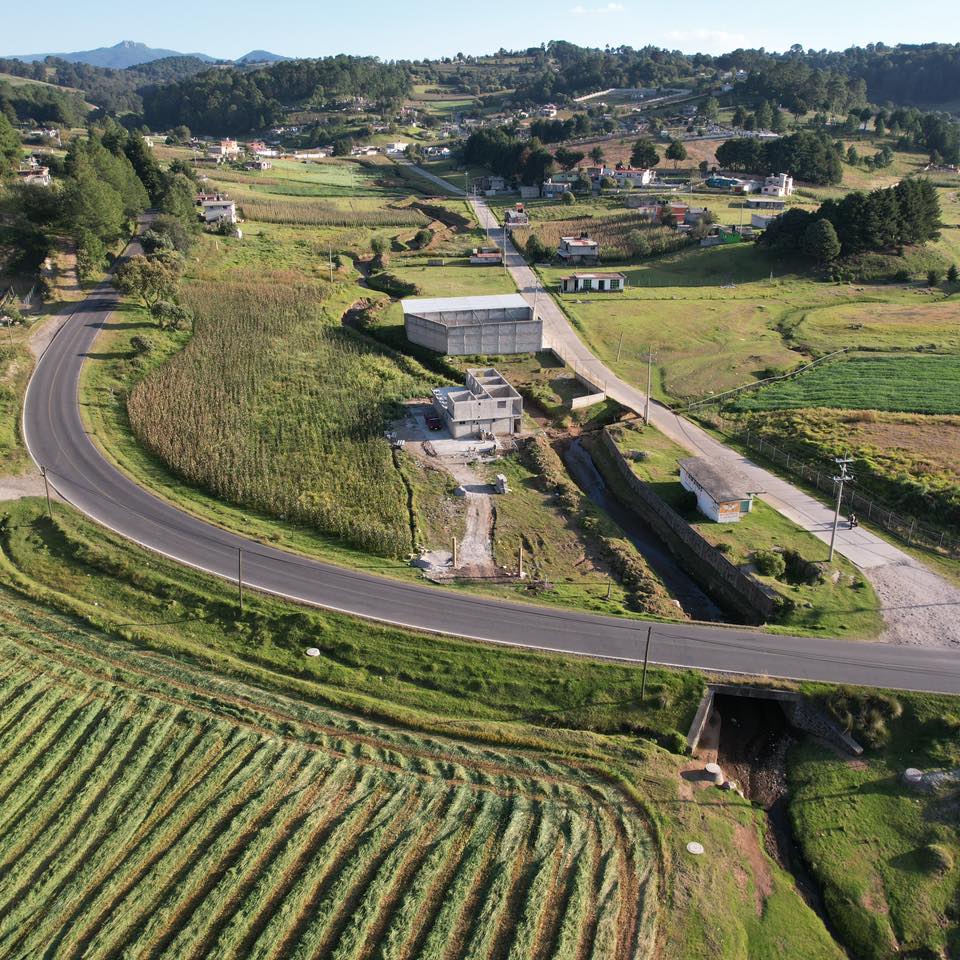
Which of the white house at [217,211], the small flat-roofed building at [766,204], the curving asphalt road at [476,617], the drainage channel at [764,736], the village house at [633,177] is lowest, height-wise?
the drainage channel at [764,736]

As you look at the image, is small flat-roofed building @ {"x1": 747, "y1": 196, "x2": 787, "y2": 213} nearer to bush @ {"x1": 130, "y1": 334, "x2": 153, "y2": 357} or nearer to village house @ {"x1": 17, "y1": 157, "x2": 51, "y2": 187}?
bush @ {"x1": 130, "y1": 334, "x2": 153, "y2": 357}

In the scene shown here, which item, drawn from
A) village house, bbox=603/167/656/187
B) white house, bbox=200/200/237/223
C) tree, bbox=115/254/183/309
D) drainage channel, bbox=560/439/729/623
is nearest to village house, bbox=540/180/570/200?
village house, bbox=603/167/656/187

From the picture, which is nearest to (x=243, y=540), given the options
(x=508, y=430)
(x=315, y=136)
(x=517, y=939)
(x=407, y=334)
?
(x=508, y=430)

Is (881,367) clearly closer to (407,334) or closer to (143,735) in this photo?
(407,334)

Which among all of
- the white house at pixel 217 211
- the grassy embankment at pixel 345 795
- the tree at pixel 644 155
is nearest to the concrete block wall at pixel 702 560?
the grassy embankment at pixel 345 795

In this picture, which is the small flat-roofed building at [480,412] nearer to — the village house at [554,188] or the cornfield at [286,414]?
the cornfield at [286,414]

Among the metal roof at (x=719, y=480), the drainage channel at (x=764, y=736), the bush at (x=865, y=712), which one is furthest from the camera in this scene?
the metal roof at (x=719, y=480)

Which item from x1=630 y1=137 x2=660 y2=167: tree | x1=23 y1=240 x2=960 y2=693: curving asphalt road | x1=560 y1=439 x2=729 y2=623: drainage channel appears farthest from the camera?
x1=630 y1=137 x2=660 y2=167: tree

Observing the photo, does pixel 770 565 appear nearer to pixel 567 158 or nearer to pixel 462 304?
pixel 462 304
